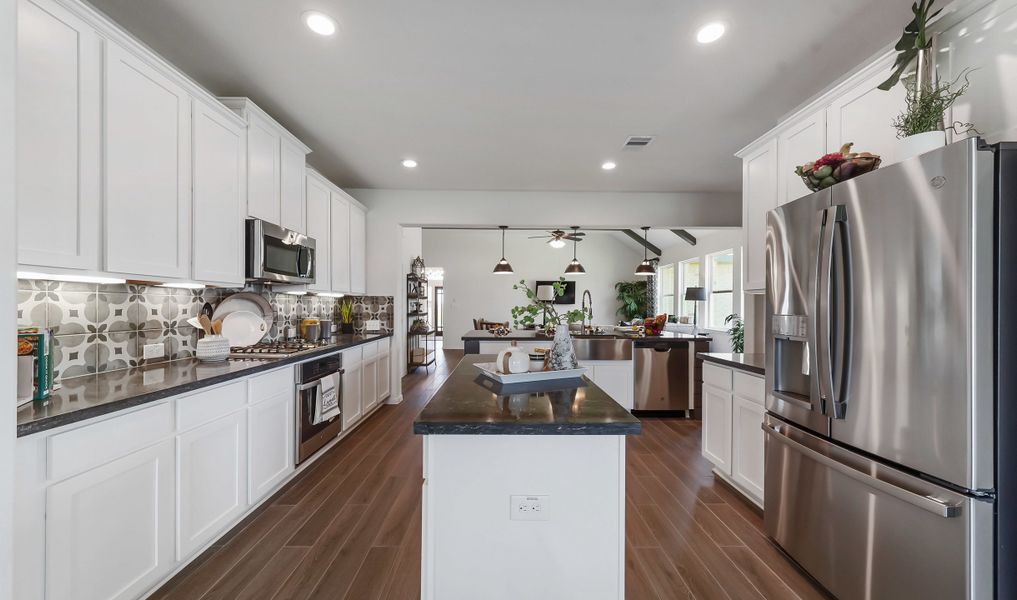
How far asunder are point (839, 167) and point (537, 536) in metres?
2.00

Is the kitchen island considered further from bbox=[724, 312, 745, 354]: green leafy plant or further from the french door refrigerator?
bbox=[724, 312, 745, 354]: green leafy plant

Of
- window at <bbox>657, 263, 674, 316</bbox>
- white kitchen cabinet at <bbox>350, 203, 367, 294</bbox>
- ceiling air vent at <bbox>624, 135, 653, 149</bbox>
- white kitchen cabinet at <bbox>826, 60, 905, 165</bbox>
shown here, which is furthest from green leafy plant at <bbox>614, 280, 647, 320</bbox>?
white kitchen cabinet at <bbox>826, 60, 905, 165</bbox>

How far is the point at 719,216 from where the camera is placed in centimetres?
511

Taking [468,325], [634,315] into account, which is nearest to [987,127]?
[634,315]

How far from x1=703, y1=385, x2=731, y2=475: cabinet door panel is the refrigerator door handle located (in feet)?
2.40

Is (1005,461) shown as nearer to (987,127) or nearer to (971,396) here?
(971,396)

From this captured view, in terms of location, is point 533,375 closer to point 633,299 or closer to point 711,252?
point 711,252

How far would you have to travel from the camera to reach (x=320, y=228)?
371 centimetres

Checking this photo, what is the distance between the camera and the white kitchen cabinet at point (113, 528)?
1318mm

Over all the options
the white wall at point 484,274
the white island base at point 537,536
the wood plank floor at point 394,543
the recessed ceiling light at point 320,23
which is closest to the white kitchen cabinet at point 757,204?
the wood plank floor at point 394,543

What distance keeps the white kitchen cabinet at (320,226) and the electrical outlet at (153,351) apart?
4.21 ft

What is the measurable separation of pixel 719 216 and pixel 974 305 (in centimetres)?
422

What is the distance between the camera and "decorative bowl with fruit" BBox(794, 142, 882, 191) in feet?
5.74

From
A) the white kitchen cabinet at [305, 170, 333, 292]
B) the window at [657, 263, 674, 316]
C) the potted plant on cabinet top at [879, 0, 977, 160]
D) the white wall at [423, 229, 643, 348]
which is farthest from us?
the white wall at [423, 229, 643, 348]
